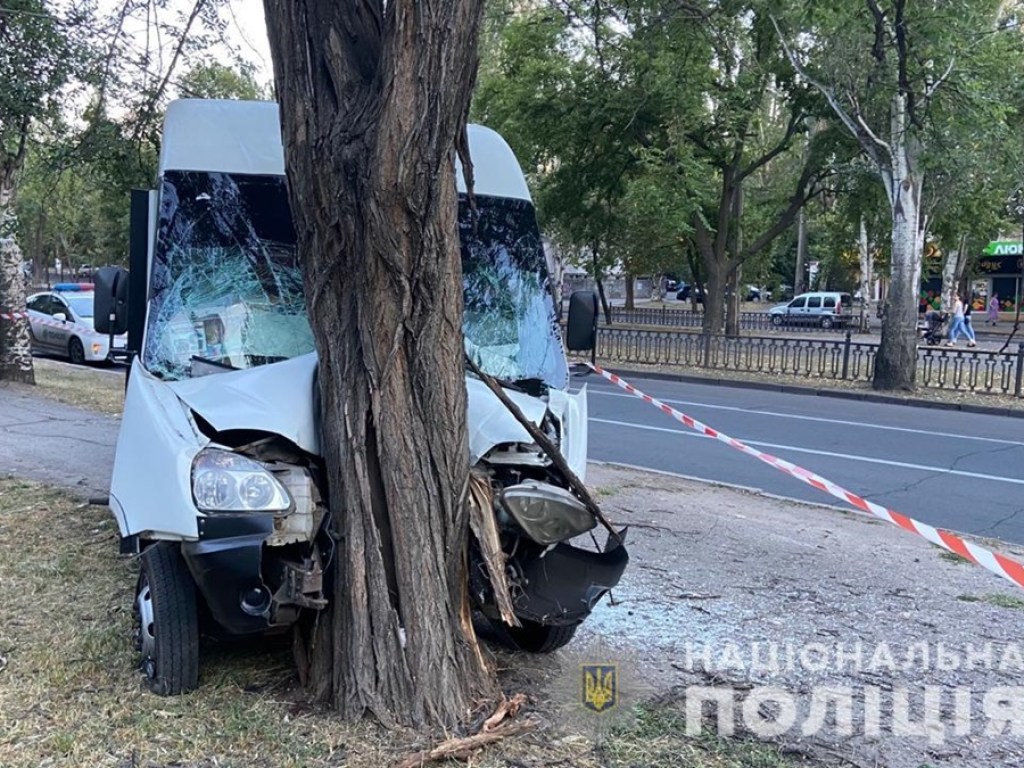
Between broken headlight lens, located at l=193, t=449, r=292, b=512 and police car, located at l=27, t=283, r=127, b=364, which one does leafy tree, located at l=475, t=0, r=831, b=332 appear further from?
broken headlight lens, located at l=193, t=449, r=292, b=512

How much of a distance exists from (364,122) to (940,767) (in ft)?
11.0

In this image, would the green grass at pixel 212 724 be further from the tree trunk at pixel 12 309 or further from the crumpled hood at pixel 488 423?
the tree trunk at pixel 12 309

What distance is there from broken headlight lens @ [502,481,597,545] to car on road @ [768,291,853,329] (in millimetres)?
41673

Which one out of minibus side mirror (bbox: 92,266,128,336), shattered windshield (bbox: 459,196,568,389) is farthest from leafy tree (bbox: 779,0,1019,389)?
minibus side mirror (bbox: 92,266,128,336)

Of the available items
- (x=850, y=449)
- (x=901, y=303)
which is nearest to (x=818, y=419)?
(x=850, y=449)

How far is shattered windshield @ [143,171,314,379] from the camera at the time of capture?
476 centimetres

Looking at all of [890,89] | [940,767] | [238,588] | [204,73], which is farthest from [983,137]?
[238,588]

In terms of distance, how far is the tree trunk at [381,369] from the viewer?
12.0 feet

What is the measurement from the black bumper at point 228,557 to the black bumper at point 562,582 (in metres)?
1.12

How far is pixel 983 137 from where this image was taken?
55.4 ft

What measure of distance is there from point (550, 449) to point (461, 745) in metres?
1.26

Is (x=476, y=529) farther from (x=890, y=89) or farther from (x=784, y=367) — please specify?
(x=784, y=367)

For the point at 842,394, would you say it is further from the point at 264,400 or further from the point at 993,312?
the point at 993,312

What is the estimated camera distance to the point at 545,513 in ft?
12.8
